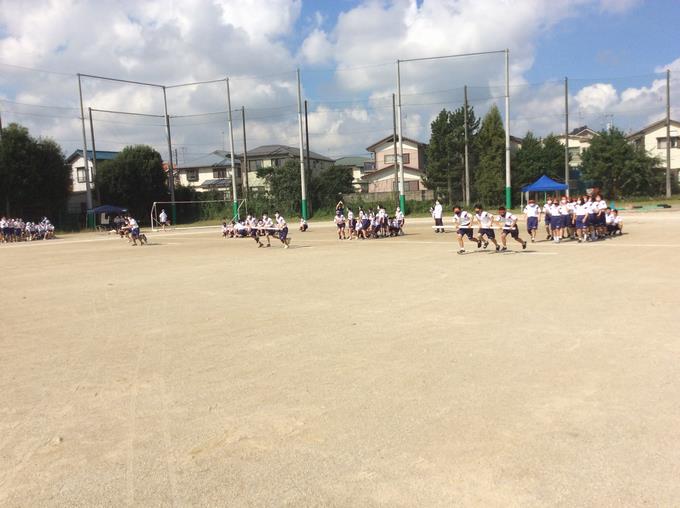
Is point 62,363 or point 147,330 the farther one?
point 147,330

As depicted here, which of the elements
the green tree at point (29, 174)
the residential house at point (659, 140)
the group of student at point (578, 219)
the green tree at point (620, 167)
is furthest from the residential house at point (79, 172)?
the residential house at point (659, 140)

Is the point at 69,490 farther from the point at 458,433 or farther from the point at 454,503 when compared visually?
the point at 458,433

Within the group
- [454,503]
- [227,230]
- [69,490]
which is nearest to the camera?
[454,503]

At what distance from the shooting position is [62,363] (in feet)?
20.6

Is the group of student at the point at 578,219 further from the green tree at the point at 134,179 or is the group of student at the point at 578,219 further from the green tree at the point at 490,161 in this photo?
the green tree at the point at 134,179

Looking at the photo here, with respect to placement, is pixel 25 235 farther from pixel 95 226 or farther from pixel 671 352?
pixel 671 352

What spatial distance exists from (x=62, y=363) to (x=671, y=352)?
6499 millimetres

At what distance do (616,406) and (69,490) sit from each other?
13.0ft

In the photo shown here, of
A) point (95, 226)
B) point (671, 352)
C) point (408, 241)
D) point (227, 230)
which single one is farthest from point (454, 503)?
point (95, 226)

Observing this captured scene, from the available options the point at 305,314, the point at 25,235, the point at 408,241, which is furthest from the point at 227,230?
the point at 305,314

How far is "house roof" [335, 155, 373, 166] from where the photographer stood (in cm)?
8056

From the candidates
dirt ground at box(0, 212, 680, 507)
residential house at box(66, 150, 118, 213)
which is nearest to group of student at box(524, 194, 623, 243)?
dirt ground at box(0, 212, 680, 507)

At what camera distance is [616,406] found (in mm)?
4484

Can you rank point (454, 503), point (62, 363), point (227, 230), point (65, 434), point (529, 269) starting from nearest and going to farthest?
point (454, 503) → point (65, 434) → point (62, 363) → point (529, 269) → point (227, 230)
